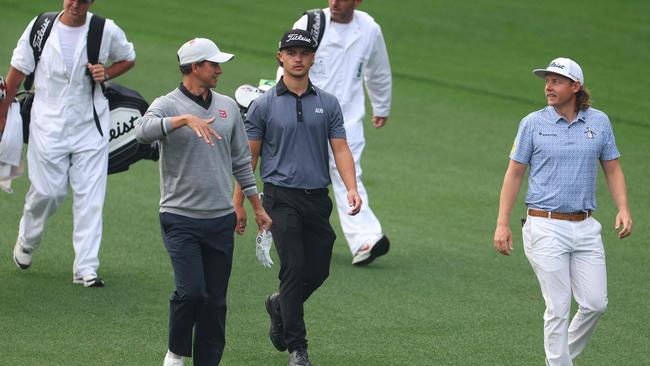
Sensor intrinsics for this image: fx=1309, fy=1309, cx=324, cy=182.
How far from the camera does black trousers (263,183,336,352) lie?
9.06m

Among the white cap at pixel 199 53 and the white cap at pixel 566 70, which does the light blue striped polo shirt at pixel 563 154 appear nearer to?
the white cap at pixel 566 70

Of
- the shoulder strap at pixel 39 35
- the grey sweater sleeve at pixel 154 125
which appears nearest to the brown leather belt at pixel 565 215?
the grey sweater sleeve at pixel 154 125

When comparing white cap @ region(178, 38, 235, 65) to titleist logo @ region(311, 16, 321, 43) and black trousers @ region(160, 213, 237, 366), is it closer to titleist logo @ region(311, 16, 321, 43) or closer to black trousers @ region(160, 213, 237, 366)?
black trousers @ region(160, 213, 237, 366)

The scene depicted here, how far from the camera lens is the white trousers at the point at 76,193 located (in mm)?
10875

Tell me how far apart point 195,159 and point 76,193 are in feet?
9.60

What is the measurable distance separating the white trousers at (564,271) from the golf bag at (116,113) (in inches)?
147

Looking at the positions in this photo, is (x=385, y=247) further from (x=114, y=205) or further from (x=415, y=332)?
(x=114, y=205)

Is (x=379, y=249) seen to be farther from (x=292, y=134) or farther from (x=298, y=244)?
(x=292, y=134)

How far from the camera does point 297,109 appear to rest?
923 cm

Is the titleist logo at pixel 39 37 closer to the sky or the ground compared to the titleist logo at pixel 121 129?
closer to the sky

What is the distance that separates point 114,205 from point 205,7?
11661 mm

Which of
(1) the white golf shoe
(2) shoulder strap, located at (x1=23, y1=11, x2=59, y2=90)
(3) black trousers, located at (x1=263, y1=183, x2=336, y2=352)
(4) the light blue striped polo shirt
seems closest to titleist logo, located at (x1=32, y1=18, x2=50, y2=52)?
(2) shoulder strap, located at (x1=23, y1=11, x2=59, y2=90)

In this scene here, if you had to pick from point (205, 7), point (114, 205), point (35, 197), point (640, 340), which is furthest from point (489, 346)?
point (205, 7)

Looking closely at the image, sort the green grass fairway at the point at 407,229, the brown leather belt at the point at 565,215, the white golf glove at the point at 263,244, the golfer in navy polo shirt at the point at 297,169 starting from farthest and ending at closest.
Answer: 1. the green grass fairway at the point at 407,229
2. the golfer in navy polo shirt at the point at 297,169
3. the white golf glove at the point at 263,244
4. the brown leather belt at the point at 565,215
